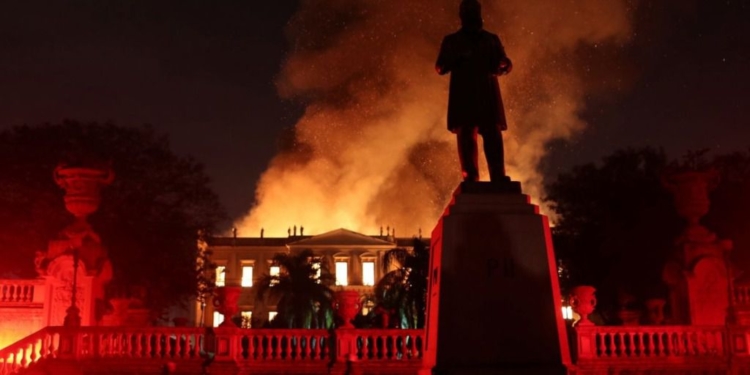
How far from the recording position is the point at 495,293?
33.0ft

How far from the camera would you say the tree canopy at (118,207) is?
30078 millimetres

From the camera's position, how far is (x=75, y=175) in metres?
19.6

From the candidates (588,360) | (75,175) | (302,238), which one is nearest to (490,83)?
(588,360)

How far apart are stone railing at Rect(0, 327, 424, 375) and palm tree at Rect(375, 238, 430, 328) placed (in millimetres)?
13301

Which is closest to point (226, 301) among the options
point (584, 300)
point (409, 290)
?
point (584, 300)

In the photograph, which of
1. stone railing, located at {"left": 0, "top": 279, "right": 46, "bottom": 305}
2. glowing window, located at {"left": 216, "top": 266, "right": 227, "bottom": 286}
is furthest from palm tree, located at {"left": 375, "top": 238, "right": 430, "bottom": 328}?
glowing window, located at {"left": 216, "top": 266, "right": 227, "bottom": 286}

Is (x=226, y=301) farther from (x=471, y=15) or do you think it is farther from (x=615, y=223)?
(x=615, y=223)

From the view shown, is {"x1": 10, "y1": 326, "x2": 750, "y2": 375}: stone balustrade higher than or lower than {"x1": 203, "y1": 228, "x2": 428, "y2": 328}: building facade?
lower

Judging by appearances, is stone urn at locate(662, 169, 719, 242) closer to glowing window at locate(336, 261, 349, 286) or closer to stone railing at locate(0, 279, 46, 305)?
stone railing at locate(0, 279, 46, 305)

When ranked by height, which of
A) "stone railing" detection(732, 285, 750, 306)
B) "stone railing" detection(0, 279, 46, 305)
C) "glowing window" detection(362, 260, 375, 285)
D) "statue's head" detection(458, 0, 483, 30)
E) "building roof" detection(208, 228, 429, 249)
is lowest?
"stone railing" detection(732, 285, 750, 306)

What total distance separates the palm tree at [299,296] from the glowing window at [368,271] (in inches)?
1527

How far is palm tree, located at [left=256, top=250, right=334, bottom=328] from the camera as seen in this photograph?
36344mm

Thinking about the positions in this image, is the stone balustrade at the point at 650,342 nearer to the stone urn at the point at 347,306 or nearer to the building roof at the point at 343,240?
the stone urn at the point at 347,306

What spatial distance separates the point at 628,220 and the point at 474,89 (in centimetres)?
2524
